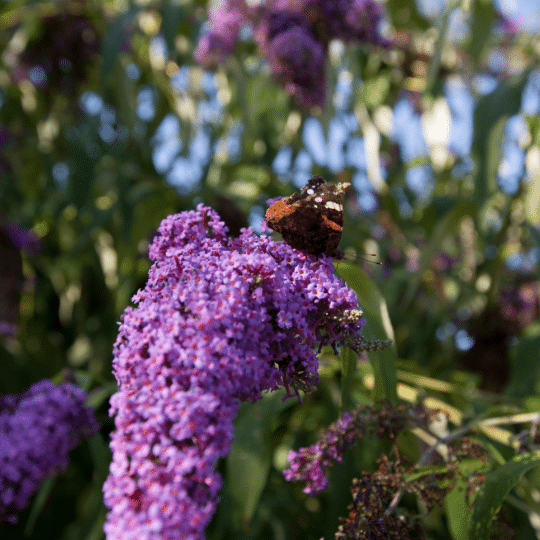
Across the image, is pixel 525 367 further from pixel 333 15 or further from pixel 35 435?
pixel 35 435

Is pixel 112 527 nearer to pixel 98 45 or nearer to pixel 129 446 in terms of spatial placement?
pixel 129 446

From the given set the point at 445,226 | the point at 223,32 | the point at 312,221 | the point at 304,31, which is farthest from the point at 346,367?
the point at 223,32

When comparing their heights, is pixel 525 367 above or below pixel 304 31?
below

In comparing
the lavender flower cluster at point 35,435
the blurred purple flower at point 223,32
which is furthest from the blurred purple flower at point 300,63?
the lavender flower cluster at point 35,435

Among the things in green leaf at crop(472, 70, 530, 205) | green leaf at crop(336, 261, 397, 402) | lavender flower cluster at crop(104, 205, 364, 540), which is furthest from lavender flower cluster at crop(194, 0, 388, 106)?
lavender flower cluster at crop(104, 205, 364, 540)

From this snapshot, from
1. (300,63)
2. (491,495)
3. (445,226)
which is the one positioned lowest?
(491,495)

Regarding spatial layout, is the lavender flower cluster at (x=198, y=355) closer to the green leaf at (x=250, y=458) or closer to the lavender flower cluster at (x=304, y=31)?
the green leaf at (x=250, y=458)

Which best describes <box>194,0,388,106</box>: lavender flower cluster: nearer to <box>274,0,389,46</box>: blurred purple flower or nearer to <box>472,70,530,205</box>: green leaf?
<box>274,0,389,46</box>: blurred purple flower
